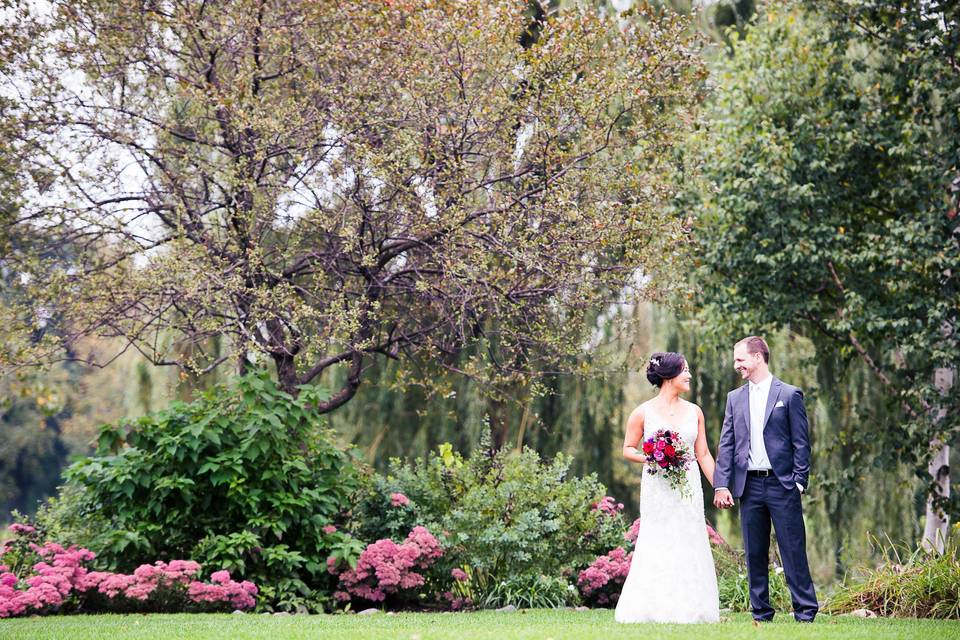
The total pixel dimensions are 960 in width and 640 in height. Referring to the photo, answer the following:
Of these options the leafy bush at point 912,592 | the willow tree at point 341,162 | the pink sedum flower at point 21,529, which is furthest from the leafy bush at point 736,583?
the pink sedum flower at point 21,529

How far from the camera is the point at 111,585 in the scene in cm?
858

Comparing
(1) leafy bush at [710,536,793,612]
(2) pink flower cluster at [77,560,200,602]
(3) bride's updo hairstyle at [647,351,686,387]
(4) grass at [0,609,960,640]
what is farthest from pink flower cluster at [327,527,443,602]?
(3) bride's updo hairstyle at [647,351,686,387]

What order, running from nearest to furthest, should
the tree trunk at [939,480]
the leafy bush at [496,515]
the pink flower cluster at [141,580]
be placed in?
the pink flower cluster at [141,580] → the leafy bush at [496,515] → the tree trunk at [939,480]

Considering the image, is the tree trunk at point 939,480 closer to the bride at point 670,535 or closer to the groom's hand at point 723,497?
the bride at point 670,535

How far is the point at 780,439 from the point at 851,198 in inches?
269

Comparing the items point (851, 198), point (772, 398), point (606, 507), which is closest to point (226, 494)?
point (606, 507)

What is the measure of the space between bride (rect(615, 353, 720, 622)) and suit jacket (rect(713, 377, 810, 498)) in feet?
0.77

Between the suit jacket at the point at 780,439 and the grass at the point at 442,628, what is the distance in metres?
1.01

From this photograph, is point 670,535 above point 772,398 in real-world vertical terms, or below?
below

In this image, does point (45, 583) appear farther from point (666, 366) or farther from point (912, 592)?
point (912, 592)

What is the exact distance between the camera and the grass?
6.19 m

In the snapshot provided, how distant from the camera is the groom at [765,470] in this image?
22.9ft

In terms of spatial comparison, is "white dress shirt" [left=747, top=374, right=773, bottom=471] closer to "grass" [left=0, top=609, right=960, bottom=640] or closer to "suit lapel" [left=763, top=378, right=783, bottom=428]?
"suit lapel" [left=763, top=378, right=783, bottom=428]

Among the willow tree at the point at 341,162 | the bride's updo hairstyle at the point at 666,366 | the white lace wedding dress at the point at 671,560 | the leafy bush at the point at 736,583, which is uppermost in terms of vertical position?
the willow tree at the point at 341,162
